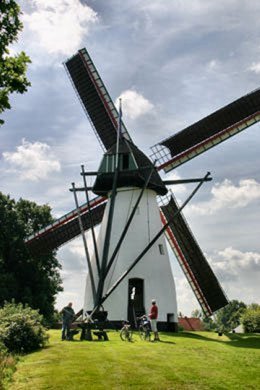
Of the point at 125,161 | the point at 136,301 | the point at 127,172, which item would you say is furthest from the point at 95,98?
the point at 136,301

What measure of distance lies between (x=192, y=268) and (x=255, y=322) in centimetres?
768

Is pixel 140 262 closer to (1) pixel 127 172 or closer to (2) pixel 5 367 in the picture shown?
(1) pixel 127 172

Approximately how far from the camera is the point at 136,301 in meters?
28.9

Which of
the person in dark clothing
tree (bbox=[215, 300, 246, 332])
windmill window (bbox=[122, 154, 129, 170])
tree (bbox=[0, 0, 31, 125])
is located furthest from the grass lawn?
tree (bbox=[215, 300, 246, 332])

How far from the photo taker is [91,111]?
37.0 m

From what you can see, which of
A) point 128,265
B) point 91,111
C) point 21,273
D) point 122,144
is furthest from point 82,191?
point 21,273

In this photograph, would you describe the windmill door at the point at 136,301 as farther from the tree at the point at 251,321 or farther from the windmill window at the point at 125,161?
the tree at the point at 251,321

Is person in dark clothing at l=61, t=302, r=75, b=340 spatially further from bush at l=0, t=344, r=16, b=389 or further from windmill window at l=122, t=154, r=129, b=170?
windmill window at l=122, t=154, r=129, b=170

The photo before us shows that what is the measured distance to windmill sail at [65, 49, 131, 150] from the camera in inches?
1417

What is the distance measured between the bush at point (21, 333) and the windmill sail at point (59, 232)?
17295 millimetres

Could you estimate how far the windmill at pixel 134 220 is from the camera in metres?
26.3

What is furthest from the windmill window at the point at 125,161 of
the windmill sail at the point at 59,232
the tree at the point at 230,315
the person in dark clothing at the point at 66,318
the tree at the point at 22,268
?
the tree at the point at 230,315

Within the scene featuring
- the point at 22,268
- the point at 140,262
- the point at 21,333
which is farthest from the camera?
the point at 22,268

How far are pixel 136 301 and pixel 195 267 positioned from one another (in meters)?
5.95
